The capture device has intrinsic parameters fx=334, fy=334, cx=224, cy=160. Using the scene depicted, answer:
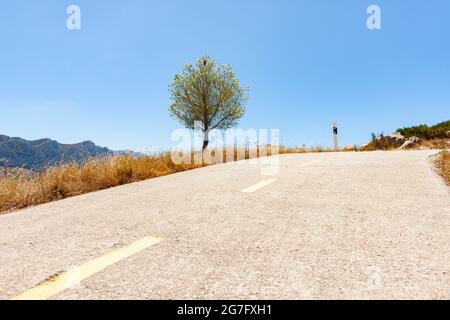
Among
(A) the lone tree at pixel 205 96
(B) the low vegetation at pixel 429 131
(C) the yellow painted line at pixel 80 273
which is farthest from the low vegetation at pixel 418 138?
(C) the yellow painted line at pixel 80 273

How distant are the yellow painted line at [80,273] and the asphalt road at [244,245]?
2 centimetres

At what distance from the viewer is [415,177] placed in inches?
258

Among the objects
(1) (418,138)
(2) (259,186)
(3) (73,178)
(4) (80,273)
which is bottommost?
(4) (80,273)

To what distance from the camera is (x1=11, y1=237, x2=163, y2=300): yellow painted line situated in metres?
2.35

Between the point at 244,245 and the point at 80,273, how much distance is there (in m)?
1.43

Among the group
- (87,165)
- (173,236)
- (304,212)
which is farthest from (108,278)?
(87,165)

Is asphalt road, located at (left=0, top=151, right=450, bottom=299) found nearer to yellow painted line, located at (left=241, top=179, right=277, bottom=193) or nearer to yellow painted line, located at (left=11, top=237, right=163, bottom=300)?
yellow painted line, located at (left=11, top=237, right=163, bottom=300)

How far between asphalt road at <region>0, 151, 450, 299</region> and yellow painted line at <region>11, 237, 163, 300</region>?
0.05 ft

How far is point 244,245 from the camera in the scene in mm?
3160

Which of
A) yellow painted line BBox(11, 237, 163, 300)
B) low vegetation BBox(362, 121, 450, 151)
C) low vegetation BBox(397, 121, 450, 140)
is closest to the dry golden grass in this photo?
yellow painted line BBox(11, 237, 163, 300)

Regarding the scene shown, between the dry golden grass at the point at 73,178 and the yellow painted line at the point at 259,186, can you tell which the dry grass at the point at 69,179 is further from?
the yellow painted line at the point at 259,186

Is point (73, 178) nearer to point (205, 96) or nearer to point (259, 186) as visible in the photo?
point (259, 186)

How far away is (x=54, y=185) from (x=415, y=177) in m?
7.65

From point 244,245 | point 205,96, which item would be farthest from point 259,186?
point 205,96
